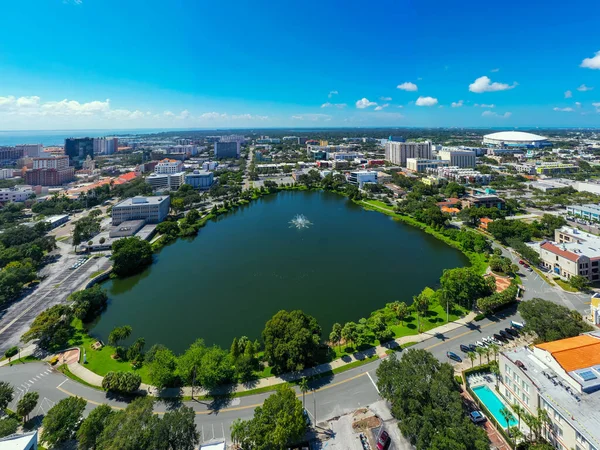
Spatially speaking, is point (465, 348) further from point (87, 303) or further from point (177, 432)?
point (87, 303)

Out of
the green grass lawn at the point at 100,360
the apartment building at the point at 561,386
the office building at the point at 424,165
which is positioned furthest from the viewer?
the office building at the point at 424,165

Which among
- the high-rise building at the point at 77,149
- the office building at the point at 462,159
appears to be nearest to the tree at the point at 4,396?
the office building at the point at 462,159

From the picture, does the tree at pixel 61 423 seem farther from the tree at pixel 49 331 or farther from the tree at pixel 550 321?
the tree at pixel 550 321

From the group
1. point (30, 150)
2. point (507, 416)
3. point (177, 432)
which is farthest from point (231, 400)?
point (30, 150)

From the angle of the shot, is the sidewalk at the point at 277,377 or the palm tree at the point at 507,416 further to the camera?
the sidewalk at the point at 277,377

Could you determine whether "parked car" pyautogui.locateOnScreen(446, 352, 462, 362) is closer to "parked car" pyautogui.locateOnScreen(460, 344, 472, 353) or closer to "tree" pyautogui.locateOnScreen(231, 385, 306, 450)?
"parked car" pyautogui.locateOnScreen(460, 344, 472, 353)

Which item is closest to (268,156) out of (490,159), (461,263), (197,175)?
(197,175)
